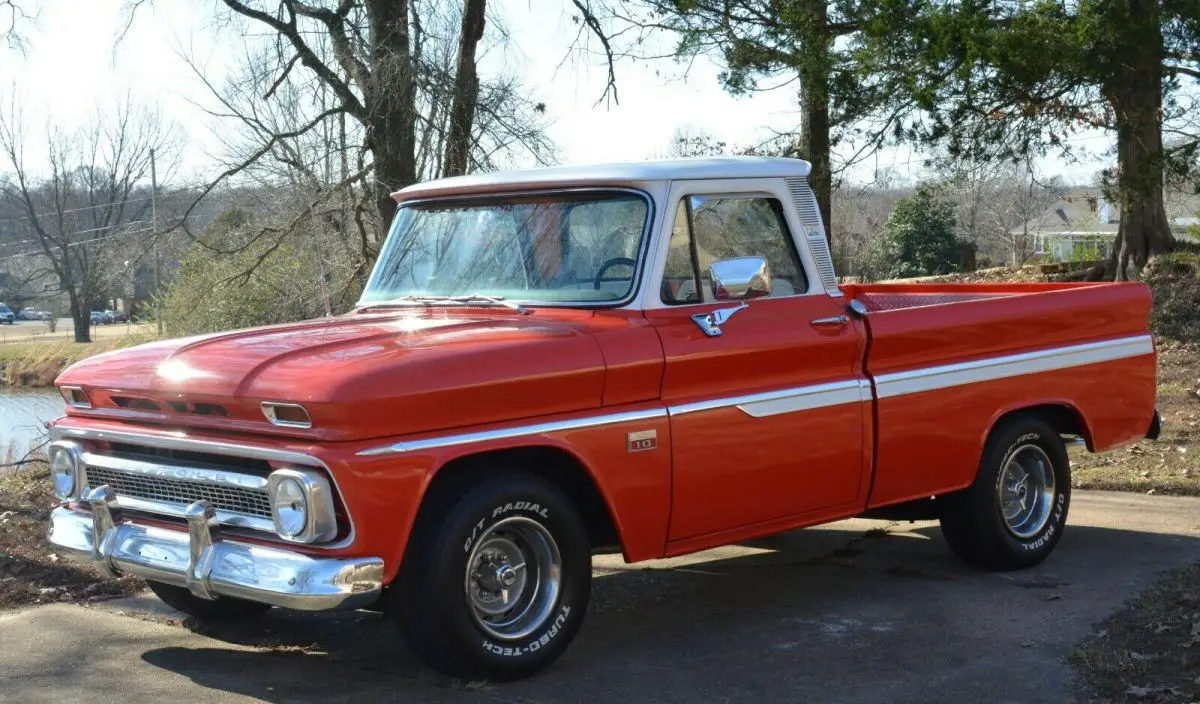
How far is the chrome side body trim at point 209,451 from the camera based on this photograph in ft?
14.9

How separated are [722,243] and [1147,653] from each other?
2366 mm

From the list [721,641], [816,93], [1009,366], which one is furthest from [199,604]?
[816,93]

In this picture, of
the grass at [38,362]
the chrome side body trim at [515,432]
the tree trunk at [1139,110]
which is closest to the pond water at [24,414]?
the grass at [38,362]

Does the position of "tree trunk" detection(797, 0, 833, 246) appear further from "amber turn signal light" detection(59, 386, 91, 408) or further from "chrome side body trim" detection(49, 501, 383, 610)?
"chrome side body trim" detection(49, 501, 383, 610)

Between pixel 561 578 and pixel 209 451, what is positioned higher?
pixel 209 451

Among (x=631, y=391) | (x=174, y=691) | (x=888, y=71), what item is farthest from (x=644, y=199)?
(x=888, y=71)

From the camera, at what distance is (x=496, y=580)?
16.3 ft

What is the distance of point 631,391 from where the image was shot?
527 centimetres

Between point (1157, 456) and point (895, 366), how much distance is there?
4.73 meters

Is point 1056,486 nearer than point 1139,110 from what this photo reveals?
Yes

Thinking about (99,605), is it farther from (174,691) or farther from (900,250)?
(900,250)

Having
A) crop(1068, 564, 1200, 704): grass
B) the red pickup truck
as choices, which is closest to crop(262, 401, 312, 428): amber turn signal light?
the red pickup truck

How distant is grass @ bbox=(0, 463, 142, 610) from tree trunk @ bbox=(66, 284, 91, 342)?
49.2m

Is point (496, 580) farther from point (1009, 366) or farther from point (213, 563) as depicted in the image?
point (1009, 366)
